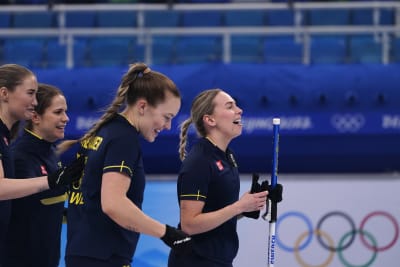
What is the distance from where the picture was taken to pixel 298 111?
345 inches

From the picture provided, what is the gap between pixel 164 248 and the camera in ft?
22.8

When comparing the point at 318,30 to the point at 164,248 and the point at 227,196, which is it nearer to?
the point at 164,248

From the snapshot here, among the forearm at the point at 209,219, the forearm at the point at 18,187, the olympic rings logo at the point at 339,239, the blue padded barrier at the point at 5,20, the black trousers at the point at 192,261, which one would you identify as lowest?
the olympic rings logo at the point at 339,239

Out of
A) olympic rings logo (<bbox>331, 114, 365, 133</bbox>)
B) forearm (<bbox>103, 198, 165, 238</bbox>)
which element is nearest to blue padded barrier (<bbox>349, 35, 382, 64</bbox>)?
olympic rings logo (<bbox>331, 114, 365, 133</bbox>)

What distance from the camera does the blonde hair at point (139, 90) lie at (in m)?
3.62

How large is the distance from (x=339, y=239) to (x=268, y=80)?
260cm

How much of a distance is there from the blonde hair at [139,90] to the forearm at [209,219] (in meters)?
0.75

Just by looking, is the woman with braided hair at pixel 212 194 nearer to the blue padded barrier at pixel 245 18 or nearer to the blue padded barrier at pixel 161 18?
the blue padded barrier at pixel 161 18

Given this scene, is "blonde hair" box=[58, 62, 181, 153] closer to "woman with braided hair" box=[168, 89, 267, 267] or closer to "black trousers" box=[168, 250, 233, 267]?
"woman with braided hair" box=[168, 89, 267, 267]

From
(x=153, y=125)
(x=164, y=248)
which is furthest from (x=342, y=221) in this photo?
(x=153, y=125)

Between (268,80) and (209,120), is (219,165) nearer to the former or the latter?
(209,120)

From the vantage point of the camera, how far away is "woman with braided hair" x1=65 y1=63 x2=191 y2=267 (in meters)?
3.48

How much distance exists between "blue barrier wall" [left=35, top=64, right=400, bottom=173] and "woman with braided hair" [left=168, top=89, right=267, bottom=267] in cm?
418

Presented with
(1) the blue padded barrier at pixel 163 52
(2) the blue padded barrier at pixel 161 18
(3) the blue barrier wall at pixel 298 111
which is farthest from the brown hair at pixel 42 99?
(2) the blue padded barrier at pixel 161 18
